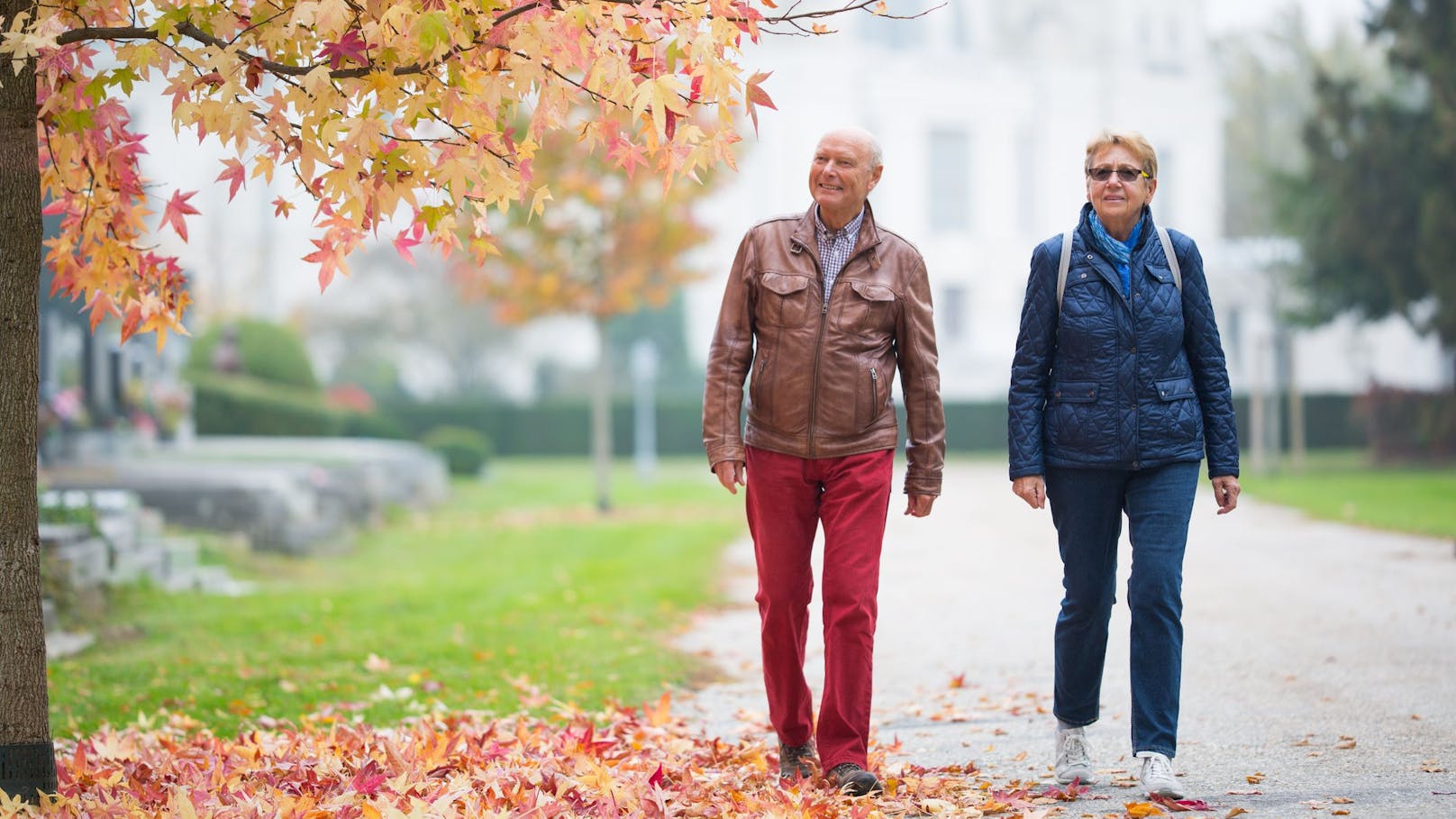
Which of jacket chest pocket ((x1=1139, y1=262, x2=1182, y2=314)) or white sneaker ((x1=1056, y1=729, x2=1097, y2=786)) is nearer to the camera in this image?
jacket chest pocket ((x1=1139, y1=262, x2=1182, y2=314))

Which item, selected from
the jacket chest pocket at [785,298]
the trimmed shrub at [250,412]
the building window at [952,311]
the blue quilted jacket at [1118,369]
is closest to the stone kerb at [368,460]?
the trimmed shrub at [250,412]

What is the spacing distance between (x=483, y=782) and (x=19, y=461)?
1607mm

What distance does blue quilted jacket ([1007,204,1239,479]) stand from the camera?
4543 mm

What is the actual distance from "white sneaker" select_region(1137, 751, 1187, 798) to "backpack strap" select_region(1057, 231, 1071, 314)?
4.47ft

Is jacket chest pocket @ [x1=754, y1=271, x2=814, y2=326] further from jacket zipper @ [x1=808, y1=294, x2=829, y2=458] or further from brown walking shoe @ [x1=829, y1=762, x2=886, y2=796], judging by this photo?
brown walking shoe @ [x1=829, y1=762, x2=886, y2=796]

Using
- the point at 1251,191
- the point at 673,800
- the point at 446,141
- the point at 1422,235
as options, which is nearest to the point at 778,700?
the point at 673,800

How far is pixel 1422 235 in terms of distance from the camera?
2302 centimetres

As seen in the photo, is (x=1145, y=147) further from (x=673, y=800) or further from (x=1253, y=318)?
(x=1253, y=318)

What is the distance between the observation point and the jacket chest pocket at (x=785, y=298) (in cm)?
466

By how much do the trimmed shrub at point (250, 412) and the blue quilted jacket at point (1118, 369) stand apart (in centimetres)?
2201

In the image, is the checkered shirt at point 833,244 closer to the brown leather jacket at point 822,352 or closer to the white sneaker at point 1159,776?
the brown leather jacket at point 822,352

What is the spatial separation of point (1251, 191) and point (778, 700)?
112 feet

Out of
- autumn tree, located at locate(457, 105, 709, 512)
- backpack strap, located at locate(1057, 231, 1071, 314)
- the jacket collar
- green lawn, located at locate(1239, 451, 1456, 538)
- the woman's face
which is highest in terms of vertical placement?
autumn tree, located at locate(457, 105, 709, 512)

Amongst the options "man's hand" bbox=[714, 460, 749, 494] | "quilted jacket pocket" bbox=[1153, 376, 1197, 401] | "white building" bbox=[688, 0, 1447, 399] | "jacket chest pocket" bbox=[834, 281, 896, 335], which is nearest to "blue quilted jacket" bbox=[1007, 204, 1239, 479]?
"quilted jacket pocket" bbox=[1153, 376, 1197, 401]
